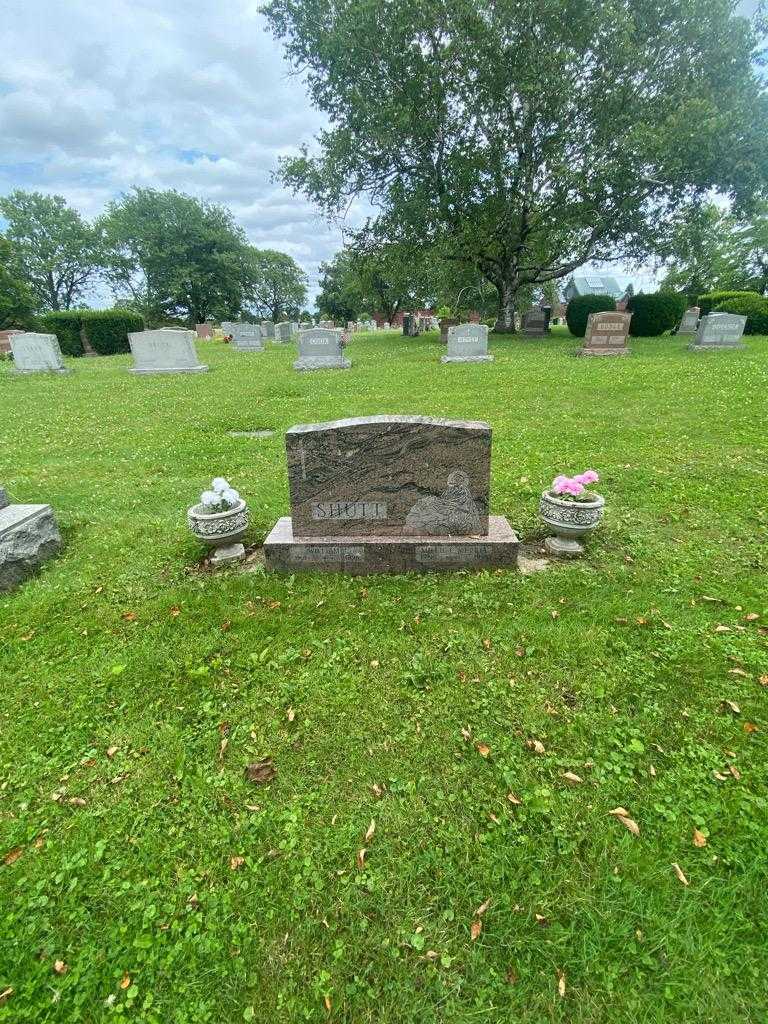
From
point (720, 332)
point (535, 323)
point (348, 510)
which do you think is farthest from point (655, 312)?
point (348, 510)

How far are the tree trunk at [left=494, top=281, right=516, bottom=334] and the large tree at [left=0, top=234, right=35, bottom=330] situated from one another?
1272 inches

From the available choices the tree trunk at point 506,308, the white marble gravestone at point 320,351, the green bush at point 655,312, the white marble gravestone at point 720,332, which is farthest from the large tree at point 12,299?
the white marble gravestone at point 720,332

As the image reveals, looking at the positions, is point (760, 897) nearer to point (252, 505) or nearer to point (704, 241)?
point (252, 505)

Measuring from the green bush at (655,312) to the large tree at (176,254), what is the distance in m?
39.4

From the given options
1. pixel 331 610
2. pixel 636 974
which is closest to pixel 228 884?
pixel 636 974

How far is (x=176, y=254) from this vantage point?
45.7 metres

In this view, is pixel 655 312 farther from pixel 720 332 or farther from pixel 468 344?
pixel 468 344

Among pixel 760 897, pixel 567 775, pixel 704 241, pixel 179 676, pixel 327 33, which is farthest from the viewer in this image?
pixel 704 241

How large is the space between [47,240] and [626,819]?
65357mm

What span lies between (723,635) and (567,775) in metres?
1.72

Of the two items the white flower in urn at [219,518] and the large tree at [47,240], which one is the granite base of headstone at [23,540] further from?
the large tree at [47,240]

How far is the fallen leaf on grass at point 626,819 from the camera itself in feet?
7.07

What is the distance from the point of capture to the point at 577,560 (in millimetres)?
4246

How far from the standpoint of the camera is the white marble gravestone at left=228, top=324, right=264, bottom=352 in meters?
26.2
